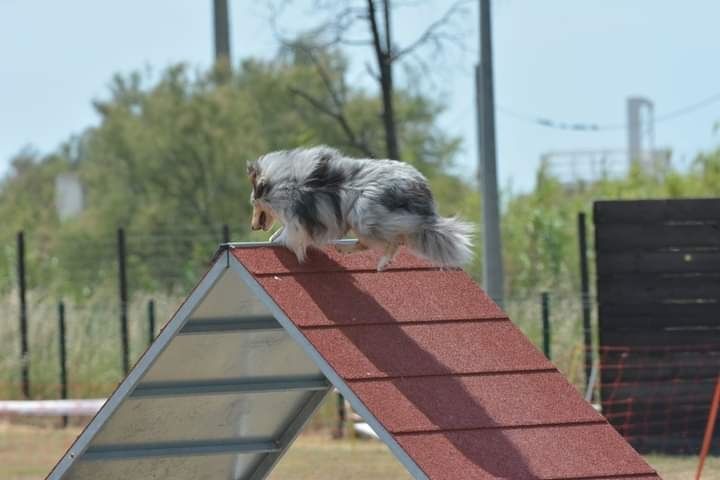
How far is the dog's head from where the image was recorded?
705cm

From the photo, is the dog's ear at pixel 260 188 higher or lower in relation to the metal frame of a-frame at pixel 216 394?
higher

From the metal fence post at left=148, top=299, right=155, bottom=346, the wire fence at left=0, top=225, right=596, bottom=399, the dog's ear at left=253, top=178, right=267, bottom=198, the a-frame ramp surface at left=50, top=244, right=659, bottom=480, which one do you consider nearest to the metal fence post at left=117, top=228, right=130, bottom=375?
the wire fence at left=0, top=225, right=596, bottom=399

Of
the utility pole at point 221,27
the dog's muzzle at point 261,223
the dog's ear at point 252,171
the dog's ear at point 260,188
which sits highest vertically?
the utility pole at point 221,27

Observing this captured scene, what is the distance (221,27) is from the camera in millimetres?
35719

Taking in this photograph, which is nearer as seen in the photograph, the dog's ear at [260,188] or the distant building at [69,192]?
the dog's ear at [260,188]

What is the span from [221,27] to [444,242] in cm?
2967

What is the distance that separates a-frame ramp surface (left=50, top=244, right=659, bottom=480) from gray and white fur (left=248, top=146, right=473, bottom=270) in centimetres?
20

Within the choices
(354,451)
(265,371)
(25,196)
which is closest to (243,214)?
(25,196)

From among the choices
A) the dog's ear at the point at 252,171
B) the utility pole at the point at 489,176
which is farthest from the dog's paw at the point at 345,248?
the utility pole at the point at 489,176

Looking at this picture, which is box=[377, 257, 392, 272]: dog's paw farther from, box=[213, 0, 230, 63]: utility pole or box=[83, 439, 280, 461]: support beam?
box=[213, 0, 230, 63]: utility pole

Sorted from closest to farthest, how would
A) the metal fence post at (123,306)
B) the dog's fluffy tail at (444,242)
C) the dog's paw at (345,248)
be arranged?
1. the dog's fluffy tail at (444,242)
2. the dog's paw at (345,248)
3. the metal fence post at (123,306)

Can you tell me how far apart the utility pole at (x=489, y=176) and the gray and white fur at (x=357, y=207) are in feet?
20.0

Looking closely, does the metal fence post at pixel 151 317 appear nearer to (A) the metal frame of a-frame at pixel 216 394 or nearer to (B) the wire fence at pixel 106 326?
(B) the wire fence at pixel 106 326

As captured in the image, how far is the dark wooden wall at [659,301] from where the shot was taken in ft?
40.4
